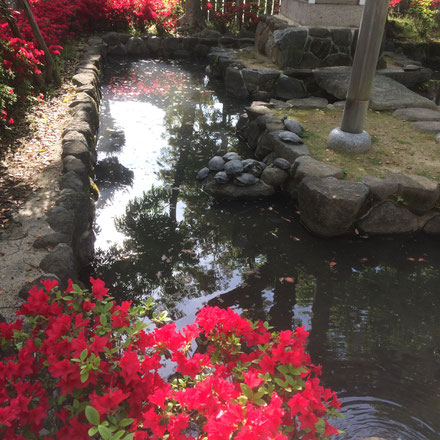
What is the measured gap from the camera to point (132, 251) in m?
3.92

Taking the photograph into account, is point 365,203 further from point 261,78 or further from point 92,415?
point 261,78

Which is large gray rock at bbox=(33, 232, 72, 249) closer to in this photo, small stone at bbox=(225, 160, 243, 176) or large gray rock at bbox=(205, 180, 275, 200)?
large gray rock at bbox=(205, 180, 275, 200)

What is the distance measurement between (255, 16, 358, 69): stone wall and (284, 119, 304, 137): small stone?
126 inches

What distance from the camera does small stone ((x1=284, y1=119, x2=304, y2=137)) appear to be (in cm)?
552

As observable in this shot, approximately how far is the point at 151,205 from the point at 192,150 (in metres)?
1.66

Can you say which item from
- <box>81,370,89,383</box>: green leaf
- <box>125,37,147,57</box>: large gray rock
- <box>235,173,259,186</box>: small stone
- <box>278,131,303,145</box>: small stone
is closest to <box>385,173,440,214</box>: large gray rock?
<box>278,131,303,145</box>: small stone

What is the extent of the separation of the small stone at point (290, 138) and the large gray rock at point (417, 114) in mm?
2055

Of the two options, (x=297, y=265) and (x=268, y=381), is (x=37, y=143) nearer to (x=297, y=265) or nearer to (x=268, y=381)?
(x=297, y=265)

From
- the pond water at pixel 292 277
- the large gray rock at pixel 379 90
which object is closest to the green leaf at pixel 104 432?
the pond water at pixel 292 277

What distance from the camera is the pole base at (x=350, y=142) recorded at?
5.11 m

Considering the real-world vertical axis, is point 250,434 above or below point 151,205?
above

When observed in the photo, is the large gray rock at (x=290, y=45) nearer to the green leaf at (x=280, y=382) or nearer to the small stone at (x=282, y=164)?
the small stone at (x=282, y=164)

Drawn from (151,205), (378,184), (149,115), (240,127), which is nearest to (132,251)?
(151,205)

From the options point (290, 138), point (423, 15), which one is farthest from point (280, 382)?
point (423, 15)
